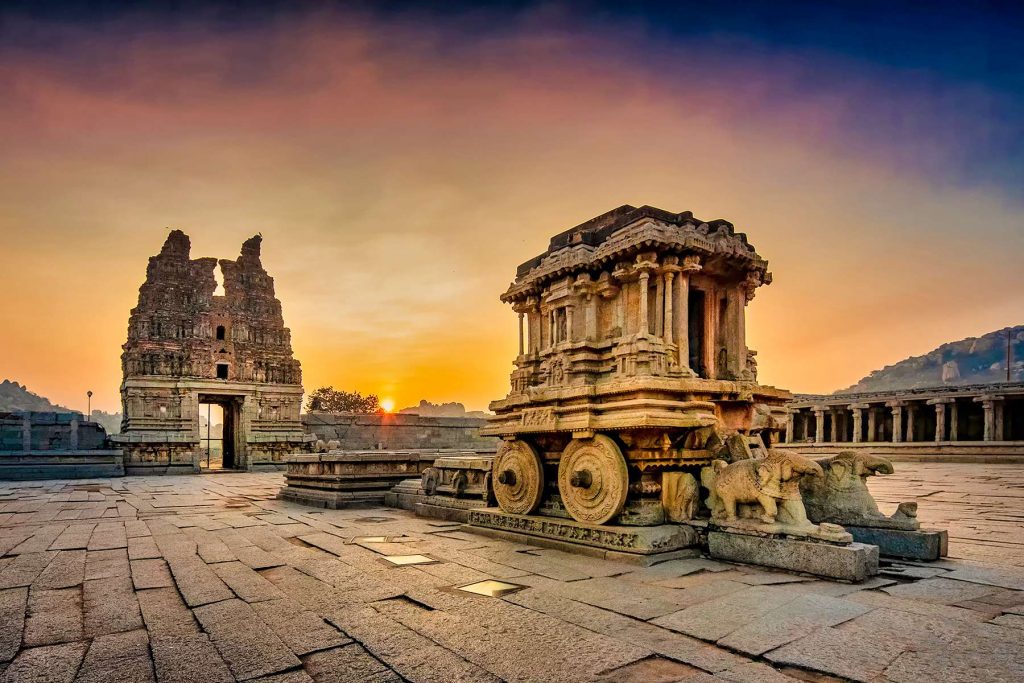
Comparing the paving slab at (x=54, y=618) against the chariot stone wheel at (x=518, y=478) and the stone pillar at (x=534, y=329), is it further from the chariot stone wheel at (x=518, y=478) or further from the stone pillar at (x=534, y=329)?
the stone pillar at (x=534, y=329)

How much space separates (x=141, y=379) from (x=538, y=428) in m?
25.7

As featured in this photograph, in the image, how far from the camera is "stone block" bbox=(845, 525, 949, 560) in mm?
5102

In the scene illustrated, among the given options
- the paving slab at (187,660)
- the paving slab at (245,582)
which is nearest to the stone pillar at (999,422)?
the paving slab at (245,582)

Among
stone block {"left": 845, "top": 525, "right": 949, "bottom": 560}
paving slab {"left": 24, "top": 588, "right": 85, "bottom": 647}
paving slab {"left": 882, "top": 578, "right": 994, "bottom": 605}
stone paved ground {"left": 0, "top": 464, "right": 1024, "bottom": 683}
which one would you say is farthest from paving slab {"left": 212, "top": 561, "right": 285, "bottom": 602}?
stone block {"left": 845, "top": 525, "right": 949, "bottom": 560}

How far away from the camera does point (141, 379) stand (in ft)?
84.4

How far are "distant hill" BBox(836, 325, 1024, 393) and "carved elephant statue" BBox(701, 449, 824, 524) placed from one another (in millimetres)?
101455

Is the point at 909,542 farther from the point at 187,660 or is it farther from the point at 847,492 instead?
the point at 187,660

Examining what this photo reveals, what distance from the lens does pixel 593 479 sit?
6109 millimetres

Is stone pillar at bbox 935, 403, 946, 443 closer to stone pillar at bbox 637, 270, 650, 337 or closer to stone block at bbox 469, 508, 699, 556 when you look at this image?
stone pillar at bbox 637, 270, 650, 337

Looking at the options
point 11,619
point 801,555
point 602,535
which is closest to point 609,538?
point 602,535

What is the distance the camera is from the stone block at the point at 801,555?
14.6 ft

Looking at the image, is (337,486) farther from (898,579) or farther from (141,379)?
(141,379)

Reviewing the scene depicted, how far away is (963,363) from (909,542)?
121237mm

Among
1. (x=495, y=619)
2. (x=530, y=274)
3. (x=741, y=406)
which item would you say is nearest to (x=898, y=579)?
(x=741, y=406)
